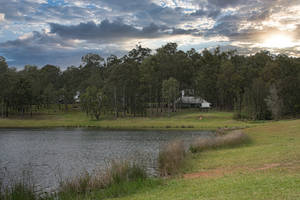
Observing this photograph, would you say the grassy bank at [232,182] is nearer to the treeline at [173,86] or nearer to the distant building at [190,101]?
the treeline at [173,86]

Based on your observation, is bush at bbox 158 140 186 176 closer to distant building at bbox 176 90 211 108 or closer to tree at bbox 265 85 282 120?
tree at bbox 265 85 282 120

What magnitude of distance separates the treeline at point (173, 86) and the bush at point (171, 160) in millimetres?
53508

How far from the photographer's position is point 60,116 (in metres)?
91.4

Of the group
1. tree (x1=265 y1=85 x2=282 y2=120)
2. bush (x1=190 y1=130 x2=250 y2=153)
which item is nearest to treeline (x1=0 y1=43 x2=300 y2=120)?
tree (x1=265 y1=85 x2=282 y2=120)

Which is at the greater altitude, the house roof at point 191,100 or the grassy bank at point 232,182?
the house roof at point 191,100

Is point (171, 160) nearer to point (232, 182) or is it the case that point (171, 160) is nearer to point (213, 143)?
point (232, 182)

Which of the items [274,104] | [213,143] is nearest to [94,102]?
[274,104]

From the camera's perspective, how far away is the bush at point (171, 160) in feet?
66.3

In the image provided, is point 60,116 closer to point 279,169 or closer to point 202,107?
point 202,107

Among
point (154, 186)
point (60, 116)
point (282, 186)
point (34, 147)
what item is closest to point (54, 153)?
point (34, 147)

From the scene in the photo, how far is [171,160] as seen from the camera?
2197cm

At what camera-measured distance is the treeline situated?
78625mm

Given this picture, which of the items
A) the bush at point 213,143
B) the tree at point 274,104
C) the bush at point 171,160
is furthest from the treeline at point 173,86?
the bush at point 171,160

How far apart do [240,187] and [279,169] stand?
5.28 metres
